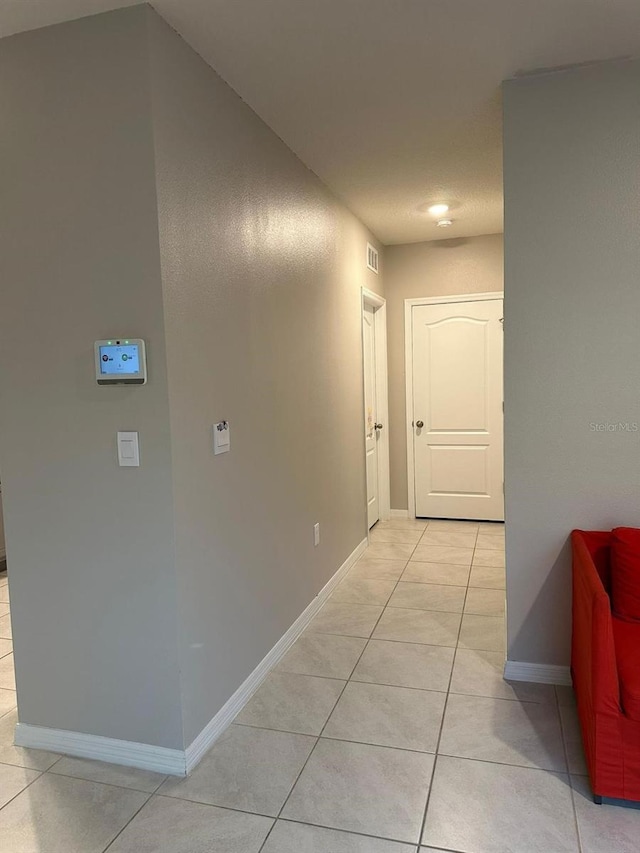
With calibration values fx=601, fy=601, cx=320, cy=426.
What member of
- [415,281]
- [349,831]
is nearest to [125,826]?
[349,831]

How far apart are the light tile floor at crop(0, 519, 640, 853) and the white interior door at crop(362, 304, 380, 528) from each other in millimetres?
2165

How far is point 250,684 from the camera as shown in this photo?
8.51 feet

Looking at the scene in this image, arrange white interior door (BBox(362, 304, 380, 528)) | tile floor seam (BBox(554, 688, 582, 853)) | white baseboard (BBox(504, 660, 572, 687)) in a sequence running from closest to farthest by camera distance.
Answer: tile floor seam (BBox(554, 688, 582, 853)), white baseboard (BBox(504, 660, 572, 687)), white interior door (BBox(362, 304, 380, 528))

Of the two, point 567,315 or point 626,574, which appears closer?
point 626,574

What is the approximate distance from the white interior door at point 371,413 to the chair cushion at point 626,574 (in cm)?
275

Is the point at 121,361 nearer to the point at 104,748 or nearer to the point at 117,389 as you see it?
the point at 117,389

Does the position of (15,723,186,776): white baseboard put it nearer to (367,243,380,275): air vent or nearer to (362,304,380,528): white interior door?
(362,304,380,528): white interior door

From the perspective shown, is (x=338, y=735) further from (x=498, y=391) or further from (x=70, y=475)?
(x=498, y=391)

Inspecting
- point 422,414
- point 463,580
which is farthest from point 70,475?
point 422,414

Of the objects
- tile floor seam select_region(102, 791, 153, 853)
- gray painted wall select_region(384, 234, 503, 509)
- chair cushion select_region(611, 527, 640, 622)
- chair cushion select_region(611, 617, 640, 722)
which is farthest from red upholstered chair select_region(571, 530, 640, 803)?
gray painted wall select_region(384, 234, 503, 509)

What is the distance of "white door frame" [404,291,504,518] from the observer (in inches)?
205

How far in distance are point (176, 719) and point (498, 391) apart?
395cm

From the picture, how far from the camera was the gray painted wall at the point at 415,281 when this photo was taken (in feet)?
16.9

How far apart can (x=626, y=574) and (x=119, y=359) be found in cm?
198
